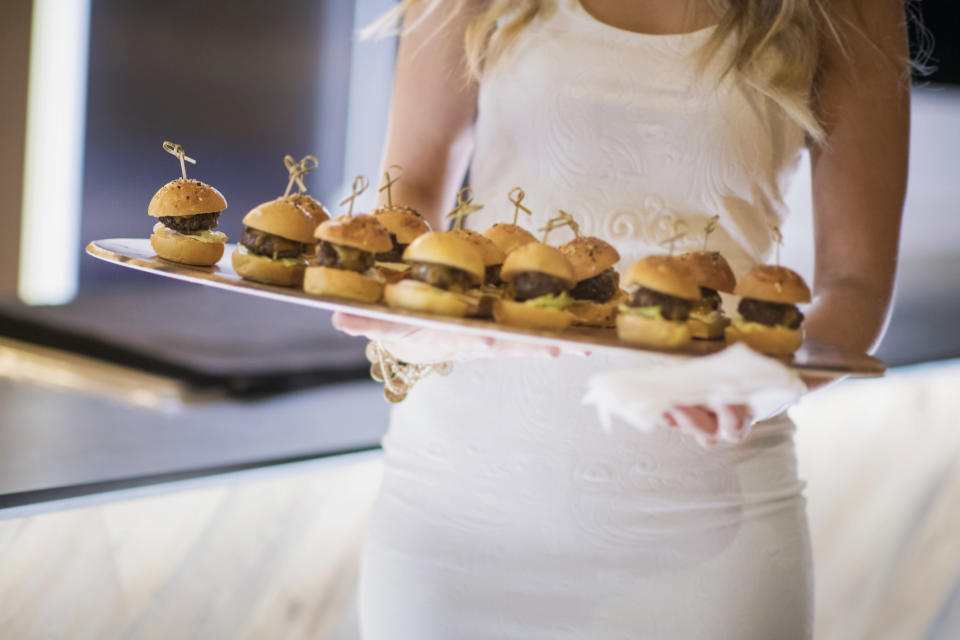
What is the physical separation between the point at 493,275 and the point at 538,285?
0.69 ft

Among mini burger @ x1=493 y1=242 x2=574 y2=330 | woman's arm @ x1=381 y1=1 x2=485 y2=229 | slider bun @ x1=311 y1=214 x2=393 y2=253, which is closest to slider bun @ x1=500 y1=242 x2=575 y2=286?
mini burger @ x1=493 y1=242 x2=574 y2=330

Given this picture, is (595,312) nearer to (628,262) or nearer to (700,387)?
(628,262)

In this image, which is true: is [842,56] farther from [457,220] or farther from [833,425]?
[833,425]

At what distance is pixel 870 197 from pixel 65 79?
3379mm

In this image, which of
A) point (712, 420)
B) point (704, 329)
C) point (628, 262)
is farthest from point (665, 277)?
point (628, 262)

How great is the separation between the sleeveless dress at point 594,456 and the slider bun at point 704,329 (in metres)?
0.23

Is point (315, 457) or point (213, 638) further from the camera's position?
point (315, 457)

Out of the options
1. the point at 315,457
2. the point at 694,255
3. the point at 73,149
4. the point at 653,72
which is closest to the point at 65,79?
the point at 73,149

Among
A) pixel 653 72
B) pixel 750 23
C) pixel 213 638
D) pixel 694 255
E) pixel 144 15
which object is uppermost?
pixel 144 15

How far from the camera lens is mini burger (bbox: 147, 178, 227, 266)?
61.4 inches

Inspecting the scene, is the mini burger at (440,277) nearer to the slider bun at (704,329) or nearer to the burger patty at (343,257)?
the burger patty at (343,257)

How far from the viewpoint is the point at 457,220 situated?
4.88 feet

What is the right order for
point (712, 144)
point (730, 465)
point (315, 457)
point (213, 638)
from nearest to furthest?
point (730, 465), point (712, 144), point (213, 638), point (315, 457)

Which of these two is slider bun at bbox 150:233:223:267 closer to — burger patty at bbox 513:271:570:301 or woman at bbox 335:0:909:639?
woman at bbox 335:0:909:639
